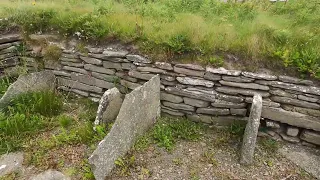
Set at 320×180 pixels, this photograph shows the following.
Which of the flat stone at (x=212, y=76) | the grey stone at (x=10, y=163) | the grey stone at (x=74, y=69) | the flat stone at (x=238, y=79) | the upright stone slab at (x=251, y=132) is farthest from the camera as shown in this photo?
the grey stone at (x=74, y=69)

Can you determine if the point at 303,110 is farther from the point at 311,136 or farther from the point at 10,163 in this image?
the point at 10,163

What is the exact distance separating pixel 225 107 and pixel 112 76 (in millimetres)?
2024

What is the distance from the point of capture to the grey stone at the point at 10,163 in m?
3.91

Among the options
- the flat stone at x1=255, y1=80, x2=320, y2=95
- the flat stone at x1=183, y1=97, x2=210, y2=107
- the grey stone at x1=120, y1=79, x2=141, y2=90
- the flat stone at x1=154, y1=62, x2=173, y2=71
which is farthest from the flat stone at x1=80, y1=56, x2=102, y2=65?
the flat stone at x1=255, y1=80, x2=320, y2=95

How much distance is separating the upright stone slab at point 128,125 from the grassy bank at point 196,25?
79cm

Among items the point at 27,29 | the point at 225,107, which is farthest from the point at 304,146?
the point at 27,29

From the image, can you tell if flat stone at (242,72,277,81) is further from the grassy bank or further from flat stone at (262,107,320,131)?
flat stone at (262,107,320,131)

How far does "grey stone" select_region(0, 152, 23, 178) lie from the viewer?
12.8 feet

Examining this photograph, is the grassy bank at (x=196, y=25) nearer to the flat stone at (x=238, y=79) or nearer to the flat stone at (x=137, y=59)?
the flat stone at (x=137, y=59)

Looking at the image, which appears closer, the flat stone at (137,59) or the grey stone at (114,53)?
the flat stone at (137,59)

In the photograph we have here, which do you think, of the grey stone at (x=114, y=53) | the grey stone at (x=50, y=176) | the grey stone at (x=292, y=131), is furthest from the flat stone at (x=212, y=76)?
the grey stone at (x=50, y=176)

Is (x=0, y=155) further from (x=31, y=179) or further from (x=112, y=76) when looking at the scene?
(x=112, y=76)

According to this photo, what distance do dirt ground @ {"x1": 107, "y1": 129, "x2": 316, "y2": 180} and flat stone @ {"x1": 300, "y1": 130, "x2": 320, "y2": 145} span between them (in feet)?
1.04

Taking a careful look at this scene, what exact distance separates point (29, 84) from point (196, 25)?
3127 millimetres
